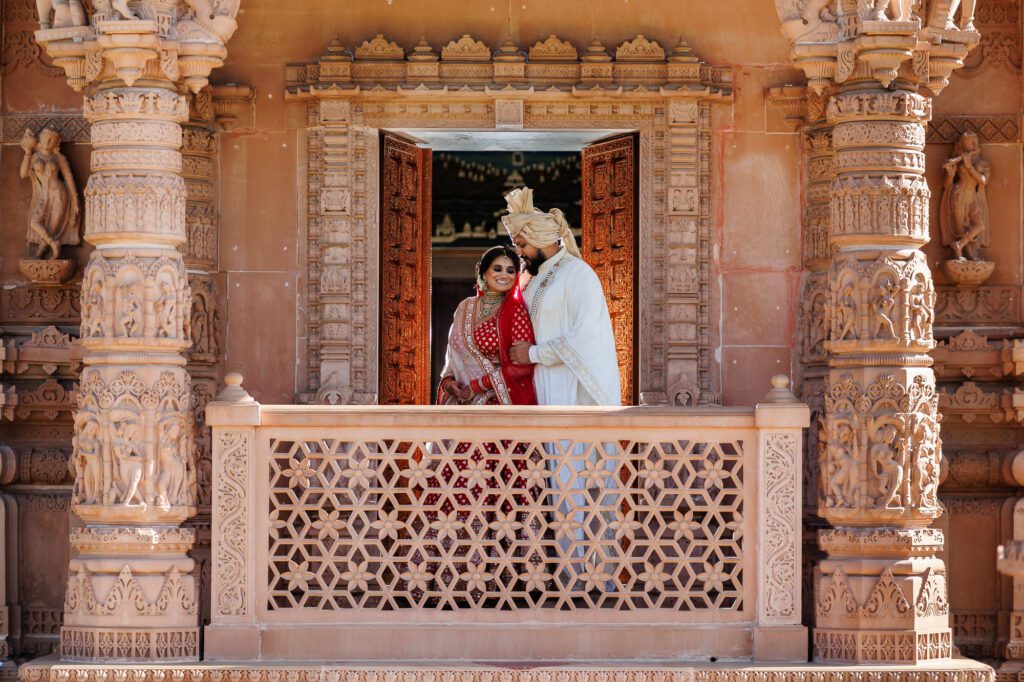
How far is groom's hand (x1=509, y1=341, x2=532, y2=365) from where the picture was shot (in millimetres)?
9906

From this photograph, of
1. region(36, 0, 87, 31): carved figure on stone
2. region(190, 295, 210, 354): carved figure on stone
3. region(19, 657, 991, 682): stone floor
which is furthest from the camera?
region(190, 295, 210, 354): carved figure on stone

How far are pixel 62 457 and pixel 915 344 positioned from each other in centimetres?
462

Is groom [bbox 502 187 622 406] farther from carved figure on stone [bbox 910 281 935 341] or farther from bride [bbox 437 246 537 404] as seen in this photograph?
carved figure on stone [bbox 910 281 935 341]

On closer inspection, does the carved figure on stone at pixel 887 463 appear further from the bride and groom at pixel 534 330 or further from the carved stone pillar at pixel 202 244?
the carved stone pillar at pixel 202 244

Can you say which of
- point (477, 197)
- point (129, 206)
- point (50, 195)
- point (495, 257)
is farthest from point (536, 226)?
point (477, 197)

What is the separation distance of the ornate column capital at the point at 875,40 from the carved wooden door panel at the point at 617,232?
192 centimetres

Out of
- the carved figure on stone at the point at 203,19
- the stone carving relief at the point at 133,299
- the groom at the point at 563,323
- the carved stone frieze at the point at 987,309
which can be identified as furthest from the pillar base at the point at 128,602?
the carved stone frieze at the point at 987,309

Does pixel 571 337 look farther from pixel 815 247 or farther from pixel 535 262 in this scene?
Answer: pixel 815 247

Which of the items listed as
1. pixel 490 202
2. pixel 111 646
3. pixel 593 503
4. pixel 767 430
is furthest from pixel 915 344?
pixel 490 202

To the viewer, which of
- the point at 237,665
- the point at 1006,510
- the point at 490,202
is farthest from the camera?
the point at 490,202

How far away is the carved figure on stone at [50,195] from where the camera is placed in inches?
411

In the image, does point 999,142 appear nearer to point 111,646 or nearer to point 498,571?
point 498,571

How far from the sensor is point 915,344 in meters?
8.87

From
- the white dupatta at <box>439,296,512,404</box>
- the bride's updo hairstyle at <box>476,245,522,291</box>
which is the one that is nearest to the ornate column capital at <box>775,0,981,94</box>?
the bride's updo hairstyle at <box>476,245,522,291</box>
